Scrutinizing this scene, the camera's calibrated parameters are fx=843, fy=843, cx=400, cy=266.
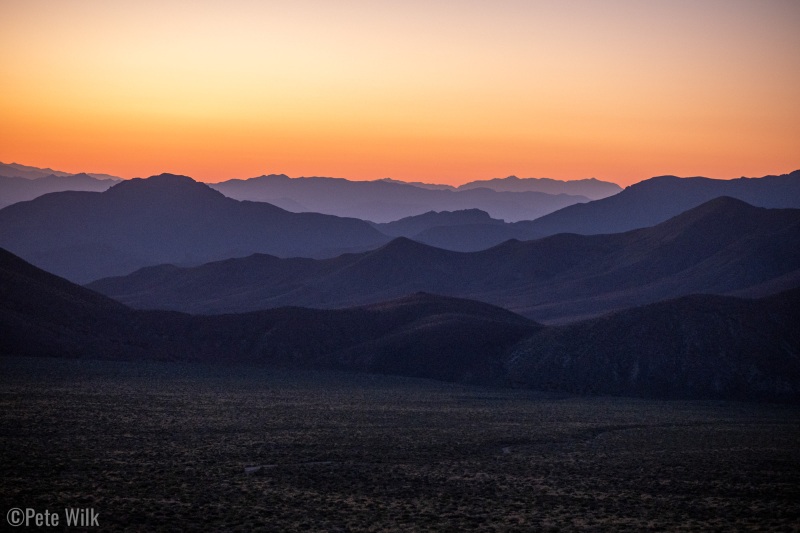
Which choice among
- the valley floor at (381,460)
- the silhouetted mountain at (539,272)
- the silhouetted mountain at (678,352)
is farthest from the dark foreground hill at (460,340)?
the silhouetted mountain at (539,272)

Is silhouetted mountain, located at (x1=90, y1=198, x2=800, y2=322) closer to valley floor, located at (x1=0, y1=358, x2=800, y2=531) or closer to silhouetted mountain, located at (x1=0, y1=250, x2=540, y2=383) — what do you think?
silhouetted mountain, located at (x1=0, y1=250, x2=540, y2=383)

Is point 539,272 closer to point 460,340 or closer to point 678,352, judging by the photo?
point 460,340

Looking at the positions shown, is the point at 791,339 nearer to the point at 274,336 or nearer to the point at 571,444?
the point at 571,444

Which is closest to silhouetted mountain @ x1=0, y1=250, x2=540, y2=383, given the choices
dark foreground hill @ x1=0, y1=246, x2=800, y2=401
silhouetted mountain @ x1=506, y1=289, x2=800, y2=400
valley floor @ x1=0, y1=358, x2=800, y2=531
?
dark foreground hill @ x1=0, y1=246, x2=800, y2=401

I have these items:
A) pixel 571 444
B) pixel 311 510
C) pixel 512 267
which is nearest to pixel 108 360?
pixel 571 444

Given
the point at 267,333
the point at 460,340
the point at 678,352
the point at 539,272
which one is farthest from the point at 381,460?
the point at 539,272

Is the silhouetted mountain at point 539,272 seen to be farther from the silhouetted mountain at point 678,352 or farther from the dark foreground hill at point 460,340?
the silhouetted mountain at point 678,352
